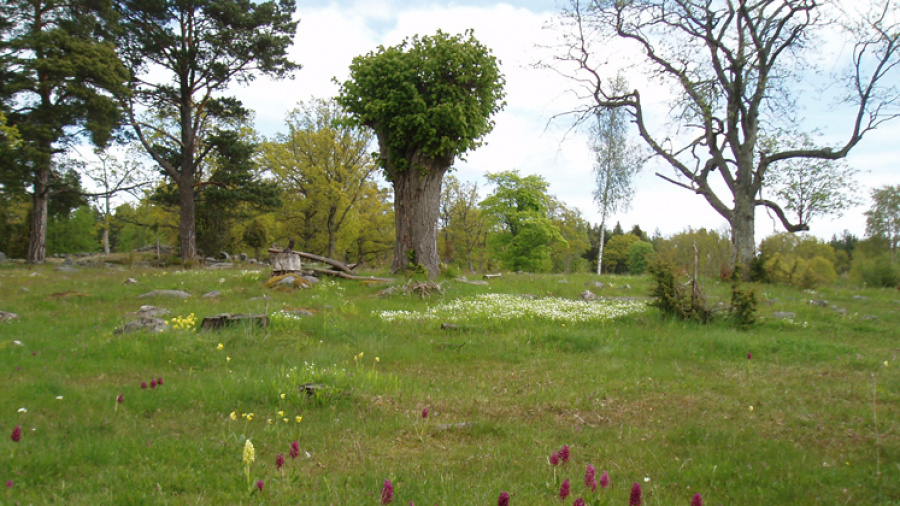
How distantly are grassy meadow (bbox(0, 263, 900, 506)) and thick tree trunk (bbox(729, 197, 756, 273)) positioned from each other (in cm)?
1102

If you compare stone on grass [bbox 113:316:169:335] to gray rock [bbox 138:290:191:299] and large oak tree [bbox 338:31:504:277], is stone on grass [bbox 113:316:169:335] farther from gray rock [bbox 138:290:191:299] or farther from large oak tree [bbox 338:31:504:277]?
large oak tree [bbox 338:31:504:277]

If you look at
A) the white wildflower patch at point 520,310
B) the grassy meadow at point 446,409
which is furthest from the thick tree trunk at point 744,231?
the white wildflower patch at point 520,310

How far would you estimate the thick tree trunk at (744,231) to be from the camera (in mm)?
21578

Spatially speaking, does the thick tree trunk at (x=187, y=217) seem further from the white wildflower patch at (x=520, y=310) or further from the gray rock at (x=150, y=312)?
the white wildflower patch at (x=520, y=310)

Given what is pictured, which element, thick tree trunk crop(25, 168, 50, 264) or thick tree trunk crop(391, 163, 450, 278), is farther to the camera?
thick tree trunk crop(25, 168, 50, 264)

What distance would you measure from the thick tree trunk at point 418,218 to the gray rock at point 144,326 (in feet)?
31.5

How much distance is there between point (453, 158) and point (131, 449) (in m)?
15.1

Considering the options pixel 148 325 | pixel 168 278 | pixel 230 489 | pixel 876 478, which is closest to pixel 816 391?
pixel 876 478

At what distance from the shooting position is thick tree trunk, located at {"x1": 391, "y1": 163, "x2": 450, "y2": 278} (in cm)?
1764

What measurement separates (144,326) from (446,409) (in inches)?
232

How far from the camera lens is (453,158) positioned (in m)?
→ 18.1

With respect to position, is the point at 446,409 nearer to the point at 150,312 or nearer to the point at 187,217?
the point at 150,312

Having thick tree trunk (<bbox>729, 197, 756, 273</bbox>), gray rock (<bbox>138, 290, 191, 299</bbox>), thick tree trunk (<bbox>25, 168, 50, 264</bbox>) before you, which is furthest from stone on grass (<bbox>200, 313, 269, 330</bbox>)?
thick tree trunk (<bbox>25, 168, 50, 264</bbox>)

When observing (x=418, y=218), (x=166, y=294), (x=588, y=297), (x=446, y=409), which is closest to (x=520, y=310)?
(x=588, y=297)
